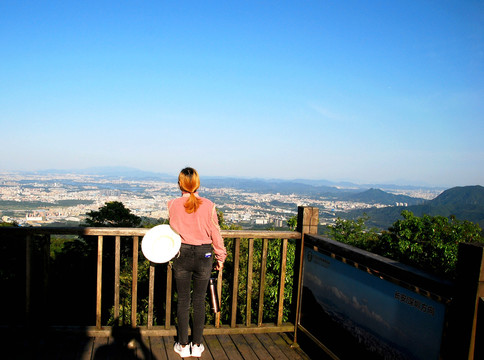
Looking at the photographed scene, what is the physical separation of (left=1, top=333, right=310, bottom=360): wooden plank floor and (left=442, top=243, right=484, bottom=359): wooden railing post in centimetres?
173

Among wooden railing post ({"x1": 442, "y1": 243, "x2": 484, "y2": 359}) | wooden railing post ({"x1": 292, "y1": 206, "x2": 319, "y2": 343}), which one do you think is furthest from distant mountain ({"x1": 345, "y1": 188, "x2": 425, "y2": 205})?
wooden railing post ({"x1": 442, "y1": 243, "x2": 484, "y2": 359})

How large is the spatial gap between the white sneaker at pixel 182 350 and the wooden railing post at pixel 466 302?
6.86 feet

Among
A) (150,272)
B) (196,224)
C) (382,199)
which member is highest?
(196,224)

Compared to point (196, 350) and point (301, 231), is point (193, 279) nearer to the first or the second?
point (196, 350)

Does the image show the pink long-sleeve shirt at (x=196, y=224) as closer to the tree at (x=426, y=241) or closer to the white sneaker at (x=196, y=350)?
the white sneaker at (x=196, y=350)

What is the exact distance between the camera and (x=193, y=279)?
3.08 metres

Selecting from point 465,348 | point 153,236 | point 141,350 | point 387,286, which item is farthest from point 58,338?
point 465,348

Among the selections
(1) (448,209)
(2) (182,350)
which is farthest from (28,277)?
(1) (448,209)

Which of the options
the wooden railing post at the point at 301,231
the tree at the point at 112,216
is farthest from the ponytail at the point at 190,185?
the tree at the point at 112,216

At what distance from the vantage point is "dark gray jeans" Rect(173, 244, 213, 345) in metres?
3.00

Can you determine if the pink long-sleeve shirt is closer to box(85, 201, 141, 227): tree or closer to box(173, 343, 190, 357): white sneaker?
box(173, 343, 190, 357): white sneaker

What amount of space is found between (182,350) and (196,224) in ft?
3.82

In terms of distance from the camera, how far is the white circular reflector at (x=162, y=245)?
9.44 ft

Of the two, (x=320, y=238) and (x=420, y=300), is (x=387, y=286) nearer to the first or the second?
(x=420, y=300)
